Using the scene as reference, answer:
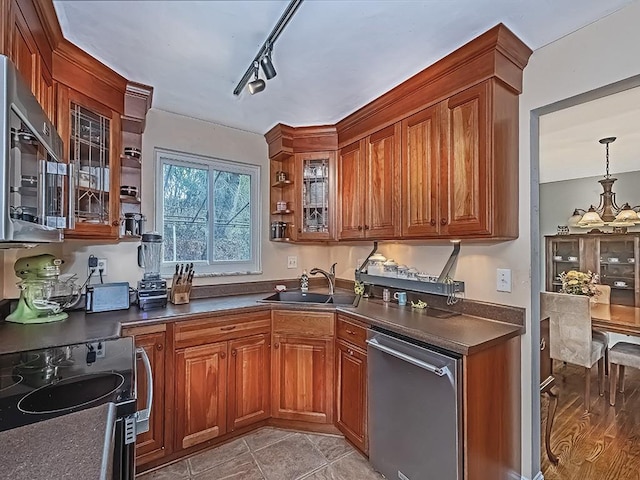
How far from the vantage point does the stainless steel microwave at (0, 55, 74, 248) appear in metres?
0.75

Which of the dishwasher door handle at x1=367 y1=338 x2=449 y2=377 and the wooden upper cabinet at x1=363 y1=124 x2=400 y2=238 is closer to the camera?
the dishwasher door handle at x1=367 y1=338 x2=449 y2=377

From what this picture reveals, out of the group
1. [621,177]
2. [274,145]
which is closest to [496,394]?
[274,145]

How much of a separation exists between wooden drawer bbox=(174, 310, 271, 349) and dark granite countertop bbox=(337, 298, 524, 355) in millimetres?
587

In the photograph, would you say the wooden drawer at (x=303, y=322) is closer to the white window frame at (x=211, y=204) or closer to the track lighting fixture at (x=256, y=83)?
the white window frame at (x=211, y=204)

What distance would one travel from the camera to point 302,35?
1.63m

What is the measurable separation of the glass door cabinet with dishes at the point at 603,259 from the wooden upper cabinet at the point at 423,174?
3.86 metres

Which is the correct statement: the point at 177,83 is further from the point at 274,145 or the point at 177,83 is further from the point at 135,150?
the point at 274,145

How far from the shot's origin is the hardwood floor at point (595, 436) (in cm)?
194

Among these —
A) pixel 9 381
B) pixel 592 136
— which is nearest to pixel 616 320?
pixel 592 136

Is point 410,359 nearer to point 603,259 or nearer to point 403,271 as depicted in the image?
point 403,271

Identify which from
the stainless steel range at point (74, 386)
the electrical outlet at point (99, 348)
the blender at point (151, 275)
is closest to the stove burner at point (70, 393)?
the stainless steel range at point (74, 386)

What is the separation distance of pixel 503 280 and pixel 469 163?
71 centimetres

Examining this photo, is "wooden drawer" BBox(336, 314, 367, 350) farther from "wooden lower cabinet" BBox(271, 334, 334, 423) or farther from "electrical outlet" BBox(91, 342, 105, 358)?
"electrical outlet" BBox(91, 342, 105, 358)


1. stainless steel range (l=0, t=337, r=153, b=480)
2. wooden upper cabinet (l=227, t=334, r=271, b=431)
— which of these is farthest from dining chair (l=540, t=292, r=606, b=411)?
stainless steel range (l=0, t=337, r=153, b=480)
